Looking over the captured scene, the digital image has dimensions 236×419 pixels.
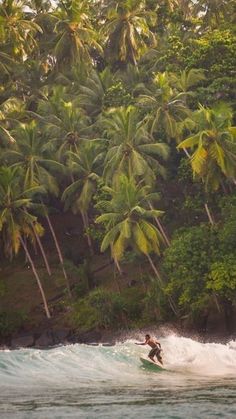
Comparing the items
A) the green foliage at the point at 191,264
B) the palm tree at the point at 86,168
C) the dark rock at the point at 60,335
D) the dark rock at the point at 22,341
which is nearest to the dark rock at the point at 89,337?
the dark rock at the point at 60,335

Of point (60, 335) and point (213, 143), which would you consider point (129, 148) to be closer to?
point (213, 143)

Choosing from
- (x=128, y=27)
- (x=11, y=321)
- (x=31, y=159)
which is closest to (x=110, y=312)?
(x=11, y=321)

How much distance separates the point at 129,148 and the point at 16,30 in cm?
1694

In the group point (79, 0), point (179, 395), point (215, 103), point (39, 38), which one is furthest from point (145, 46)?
point (179, 395)

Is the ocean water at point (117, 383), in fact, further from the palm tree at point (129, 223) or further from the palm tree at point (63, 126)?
the palm tree at point (63, 126)

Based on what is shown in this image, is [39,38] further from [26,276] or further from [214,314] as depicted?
[214,314]

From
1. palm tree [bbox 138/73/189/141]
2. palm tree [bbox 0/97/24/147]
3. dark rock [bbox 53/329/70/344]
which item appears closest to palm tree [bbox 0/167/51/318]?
dark rock [bbox 53/329/70/344]

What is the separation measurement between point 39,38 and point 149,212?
2590 centimetres

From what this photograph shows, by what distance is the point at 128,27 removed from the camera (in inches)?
1863

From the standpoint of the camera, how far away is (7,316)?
37875 mm

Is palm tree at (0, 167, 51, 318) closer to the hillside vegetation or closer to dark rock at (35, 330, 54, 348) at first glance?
the hillside vegetation

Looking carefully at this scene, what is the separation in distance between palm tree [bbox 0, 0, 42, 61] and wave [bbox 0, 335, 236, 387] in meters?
30.5

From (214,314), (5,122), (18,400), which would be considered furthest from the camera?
(5,122)

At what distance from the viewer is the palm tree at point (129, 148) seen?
3678cm
